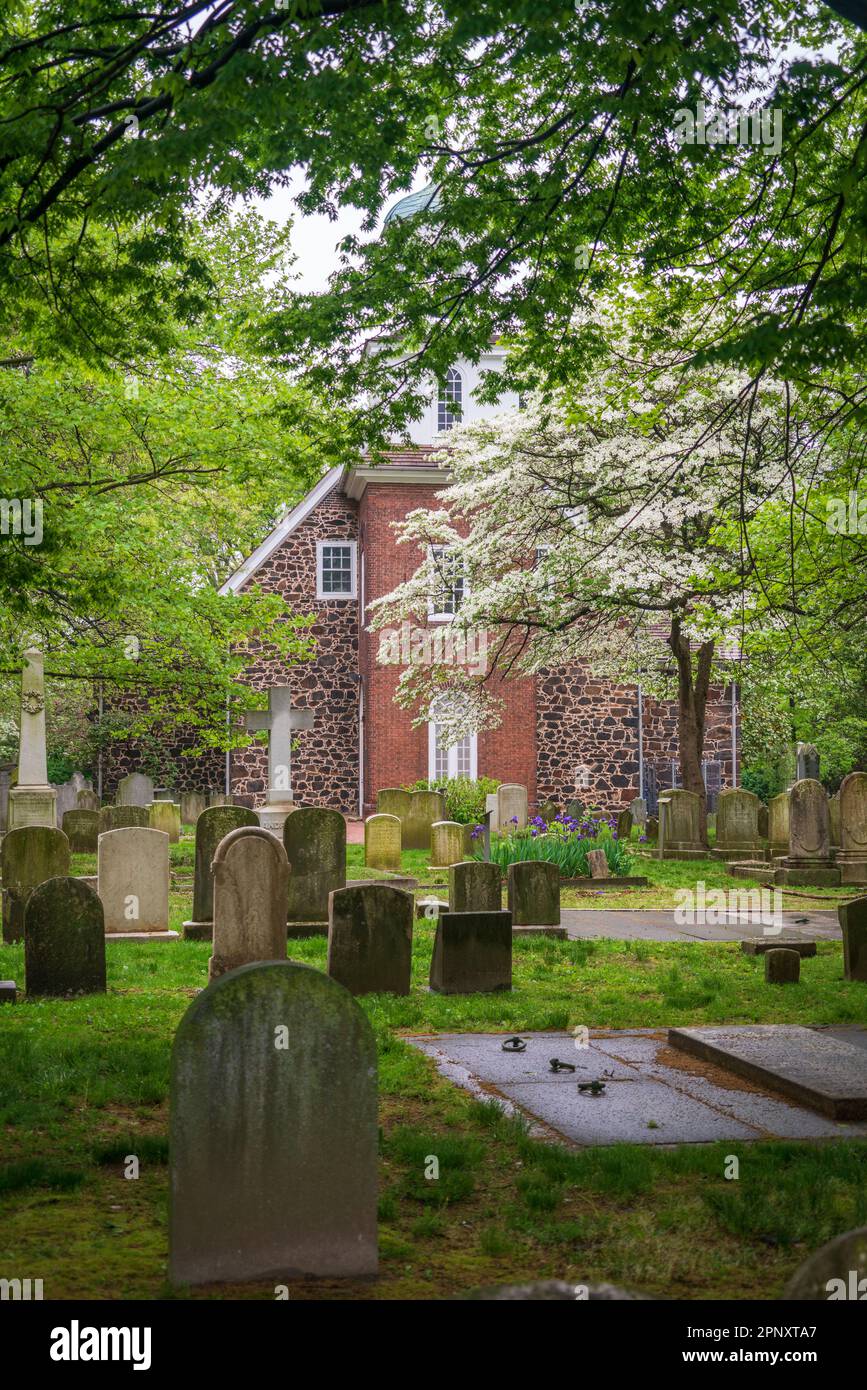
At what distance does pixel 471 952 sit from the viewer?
34.4 ft

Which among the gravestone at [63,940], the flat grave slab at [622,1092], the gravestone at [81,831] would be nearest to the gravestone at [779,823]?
the gravestone at [81,831]

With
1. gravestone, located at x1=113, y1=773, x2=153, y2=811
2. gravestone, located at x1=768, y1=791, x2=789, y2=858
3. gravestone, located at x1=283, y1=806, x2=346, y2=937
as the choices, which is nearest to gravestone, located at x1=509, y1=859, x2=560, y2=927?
gravestone, located at x1=283, y1=806, x2=346, y2=937

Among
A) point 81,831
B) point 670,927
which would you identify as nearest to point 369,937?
point 670,927

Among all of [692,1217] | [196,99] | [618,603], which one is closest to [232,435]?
[618,603]

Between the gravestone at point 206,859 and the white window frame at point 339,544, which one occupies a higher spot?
the white window frame at point 339,544

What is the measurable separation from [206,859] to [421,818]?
509 inches

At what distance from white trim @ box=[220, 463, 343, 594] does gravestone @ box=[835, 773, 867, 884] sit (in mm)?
17366

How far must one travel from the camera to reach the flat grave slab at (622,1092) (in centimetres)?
656

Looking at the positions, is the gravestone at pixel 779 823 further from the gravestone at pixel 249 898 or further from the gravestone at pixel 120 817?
the gravestone at pixel 249 898

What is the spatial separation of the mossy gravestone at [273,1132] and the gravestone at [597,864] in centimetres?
1439

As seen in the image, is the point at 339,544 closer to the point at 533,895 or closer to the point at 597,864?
the point at 597,864

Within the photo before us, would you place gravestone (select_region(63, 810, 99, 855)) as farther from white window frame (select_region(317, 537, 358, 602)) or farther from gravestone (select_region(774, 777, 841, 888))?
white window frame (select_region(317, 537, 358, 602))

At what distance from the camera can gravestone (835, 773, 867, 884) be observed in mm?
20031
